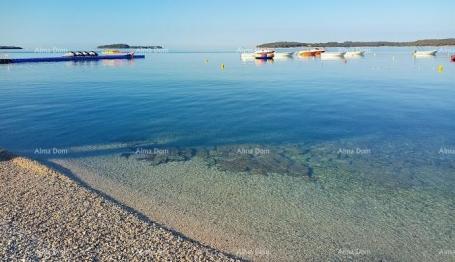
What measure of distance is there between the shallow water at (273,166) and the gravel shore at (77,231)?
1.10 metres

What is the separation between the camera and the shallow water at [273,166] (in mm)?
9641

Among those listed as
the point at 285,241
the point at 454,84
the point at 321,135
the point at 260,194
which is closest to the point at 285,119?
the point at 321,135

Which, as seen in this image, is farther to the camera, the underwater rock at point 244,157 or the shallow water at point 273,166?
the underwater rock at point 244,157

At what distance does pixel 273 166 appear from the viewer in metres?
15.0

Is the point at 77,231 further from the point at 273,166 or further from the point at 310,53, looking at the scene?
the point at 310,53

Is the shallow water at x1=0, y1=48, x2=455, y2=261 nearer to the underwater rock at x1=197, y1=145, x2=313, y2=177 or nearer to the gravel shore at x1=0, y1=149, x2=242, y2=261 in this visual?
the underwater rock at x1=197, y1=145, x2=313, y2=177

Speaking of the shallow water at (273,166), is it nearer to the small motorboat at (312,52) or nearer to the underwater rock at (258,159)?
the underwater rock at (258,159)

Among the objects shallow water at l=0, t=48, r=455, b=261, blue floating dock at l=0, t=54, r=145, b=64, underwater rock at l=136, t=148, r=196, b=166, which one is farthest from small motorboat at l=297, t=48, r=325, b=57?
underwater rock at l=136, t=148, r=196, b=166

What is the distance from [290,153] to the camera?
16797mm

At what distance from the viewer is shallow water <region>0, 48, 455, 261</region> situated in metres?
9.64

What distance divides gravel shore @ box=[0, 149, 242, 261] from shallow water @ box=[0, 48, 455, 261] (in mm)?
1095

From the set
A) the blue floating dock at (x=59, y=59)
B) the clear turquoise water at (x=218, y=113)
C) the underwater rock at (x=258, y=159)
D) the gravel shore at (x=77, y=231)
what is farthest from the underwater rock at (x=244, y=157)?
the blue floating dock at (x=59, y=59)

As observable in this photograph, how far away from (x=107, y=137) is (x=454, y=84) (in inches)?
1745

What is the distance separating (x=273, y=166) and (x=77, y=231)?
853 cm
